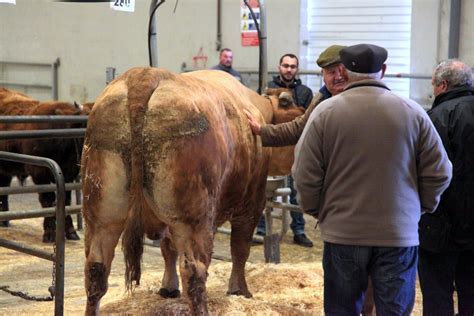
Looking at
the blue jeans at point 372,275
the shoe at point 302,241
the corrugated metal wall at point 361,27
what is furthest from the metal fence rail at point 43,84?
the blue jeans at point 372,275

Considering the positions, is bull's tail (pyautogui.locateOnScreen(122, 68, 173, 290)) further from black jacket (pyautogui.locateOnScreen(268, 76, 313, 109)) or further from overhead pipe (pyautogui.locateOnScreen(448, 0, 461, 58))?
overhead pipe (pyautogui.locateOnScreen(448, 0, 461, 58))

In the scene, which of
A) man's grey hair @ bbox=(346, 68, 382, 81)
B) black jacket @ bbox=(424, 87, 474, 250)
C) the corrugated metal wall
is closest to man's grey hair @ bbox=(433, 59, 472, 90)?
black jacket @ bbox=(424, 87, 474, 250)

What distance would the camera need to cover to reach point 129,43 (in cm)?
1295

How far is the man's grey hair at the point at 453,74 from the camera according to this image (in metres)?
4.66

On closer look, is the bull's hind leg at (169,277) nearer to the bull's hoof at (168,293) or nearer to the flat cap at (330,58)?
the bull's hoof at (168,293)

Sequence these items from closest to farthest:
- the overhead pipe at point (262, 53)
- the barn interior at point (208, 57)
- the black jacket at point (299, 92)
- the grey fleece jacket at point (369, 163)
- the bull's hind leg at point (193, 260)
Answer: the grey fleece jacket at point (369, 163) → the bull's hind leg at point (193, 260) → the barn interior at point (208, 57) → the overhead pipe at point (262, 53) → the black jacket at point (299, 92)

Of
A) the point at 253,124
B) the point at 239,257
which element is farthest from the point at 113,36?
the point at 253,124

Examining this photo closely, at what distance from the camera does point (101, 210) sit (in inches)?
166

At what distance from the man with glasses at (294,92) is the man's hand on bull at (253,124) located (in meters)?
3.17

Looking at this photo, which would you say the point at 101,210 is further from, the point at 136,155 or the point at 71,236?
the point at 71,236

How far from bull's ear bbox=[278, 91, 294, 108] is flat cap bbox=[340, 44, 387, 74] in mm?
2463

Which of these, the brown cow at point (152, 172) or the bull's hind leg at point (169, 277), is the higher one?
the brown cow at point (152, 172)

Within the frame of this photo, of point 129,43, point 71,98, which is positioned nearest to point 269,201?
point 129,43

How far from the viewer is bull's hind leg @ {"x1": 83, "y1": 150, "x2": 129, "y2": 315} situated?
13.7 feet
